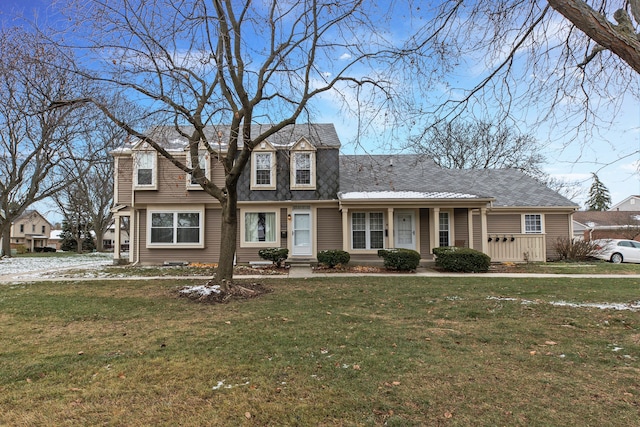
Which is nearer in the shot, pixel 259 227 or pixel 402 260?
pixel 402 260

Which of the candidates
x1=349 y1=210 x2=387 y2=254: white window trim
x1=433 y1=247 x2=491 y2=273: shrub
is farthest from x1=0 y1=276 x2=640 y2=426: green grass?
x1=349 y1=210 x2=387 y2=254: white window trim

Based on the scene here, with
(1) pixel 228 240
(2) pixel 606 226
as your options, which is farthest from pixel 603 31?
(2) pixel 606 226

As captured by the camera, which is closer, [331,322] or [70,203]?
[331,322]

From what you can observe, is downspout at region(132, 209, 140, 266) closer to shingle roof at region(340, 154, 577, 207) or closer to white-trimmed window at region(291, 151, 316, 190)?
white-trimmed window at region(291, 151, 316, 190)

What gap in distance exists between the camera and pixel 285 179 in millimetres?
16500

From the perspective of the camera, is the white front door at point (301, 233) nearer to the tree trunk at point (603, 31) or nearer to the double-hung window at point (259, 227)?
the double-hung window at point (259, 227)

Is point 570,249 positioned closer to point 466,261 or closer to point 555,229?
point 555,229

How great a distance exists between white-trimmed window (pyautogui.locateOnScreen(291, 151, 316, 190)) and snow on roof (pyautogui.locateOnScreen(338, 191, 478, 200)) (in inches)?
58.4

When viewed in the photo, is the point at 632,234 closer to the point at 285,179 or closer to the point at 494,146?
the point at 494,146

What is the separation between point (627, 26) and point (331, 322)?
5.27m

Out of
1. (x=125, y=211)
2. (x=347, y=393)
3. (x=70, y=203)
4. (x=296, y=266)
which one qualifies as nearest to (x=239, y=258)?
(x=296, y=266)

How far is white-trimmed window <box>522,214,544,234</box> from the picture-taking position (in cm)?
1787

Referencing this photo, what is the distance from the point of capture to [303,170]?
1652cm

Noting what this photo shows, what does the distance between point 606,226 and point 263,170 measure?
33.2 meters
